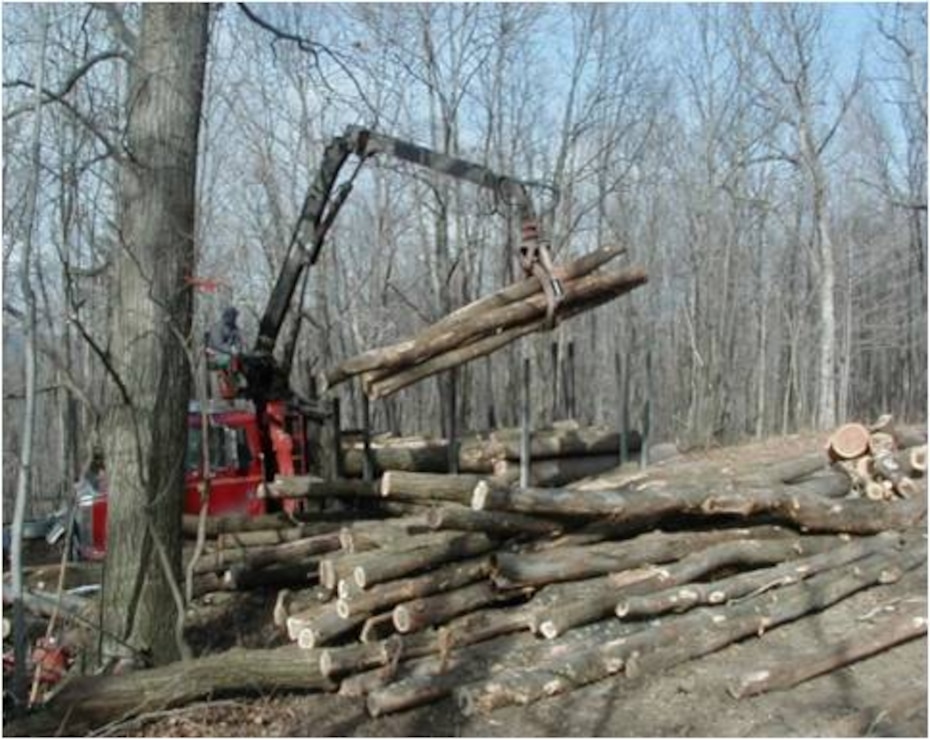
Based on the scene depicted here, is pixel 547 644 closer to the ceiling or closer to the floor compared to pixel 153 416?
closer to the floor

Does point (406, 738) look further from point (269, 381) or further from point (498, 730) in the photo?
point (269, 381)

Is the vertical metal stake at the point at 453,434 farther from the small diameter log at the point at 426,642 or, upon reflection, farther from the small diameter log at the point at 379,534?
the small diameter log at the point at 426,642

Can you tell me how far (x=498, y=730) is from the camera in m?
6.63

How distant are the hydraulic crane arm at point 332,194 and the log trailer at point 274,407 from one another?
0.01 m

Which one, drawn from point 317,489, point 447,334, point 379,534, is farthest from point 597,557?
point 317,489

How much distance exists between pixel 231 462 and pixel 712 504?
19.2ft

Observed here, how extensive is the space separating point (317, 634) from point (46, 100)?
4.12 metres

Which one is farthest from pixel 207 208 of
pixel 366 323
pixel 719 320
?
pixel 719 320

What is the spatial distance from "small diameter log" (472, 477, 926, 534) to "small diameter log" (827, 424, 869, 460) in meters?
1.17

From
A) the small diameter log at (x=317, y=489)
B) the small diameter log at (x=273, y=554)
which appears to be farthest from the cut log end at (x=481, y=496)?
A: the small diameter log at (x=317, y=489)

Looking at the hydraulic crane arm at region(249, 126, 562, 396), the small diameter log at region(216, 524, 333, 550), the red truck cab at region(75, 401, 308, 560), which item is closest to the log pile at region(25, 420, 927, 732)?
the small diameter log at region(216, 524, 333, 550)

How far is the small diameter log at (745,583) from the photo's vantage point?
313 inches

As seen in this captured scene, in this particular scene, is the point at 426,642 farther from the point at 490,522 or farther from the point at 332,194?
the point at 332,194

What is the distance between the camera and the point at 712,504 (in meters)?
9.16
